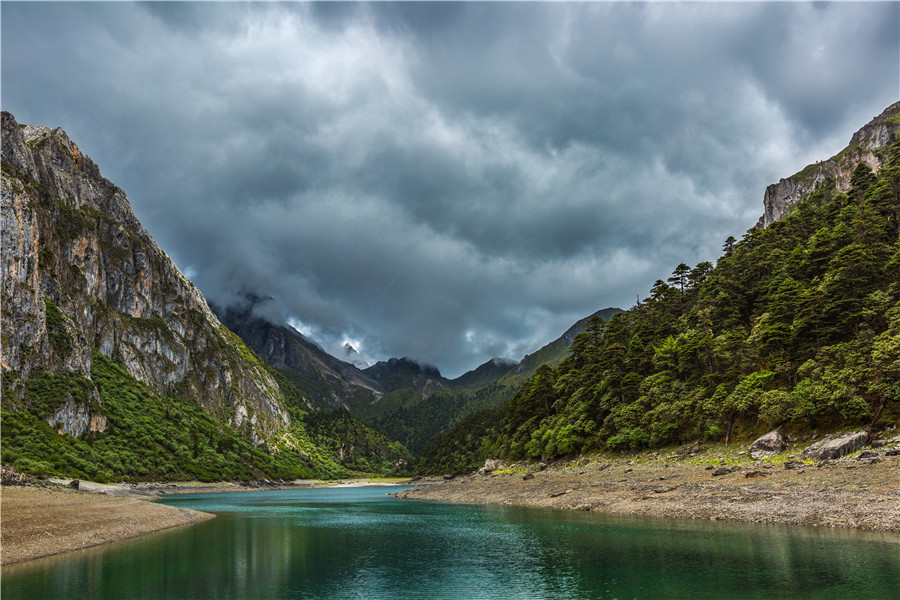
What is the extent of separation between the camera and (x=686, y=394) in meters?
72.9

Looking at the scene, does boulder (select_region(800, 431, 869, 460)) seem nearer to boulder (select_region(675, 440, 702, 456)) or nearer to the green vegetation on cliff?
boulder (select_region(675, 440, 702, 456))

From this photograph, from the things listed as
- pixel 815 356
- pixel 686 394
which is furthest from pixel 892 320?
pixel 686 394

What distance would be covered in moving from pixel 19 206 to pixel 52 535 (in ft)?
563

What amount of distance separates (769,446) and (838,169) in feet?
606

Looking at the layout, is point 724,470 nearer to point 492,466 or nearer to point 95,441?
point 492,466

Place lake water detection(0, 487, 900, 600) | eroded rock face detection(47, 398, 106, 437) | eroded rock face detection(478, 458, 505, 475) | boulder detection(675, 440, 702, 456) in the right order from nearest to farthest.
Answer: lake water detection(0, 487, 900, 600)
boulder detection(675, 440, 702, 456)
eroded rock face detection(478, 458, 505, 475)
eroded rock face detection(47, 398, 106, 437)

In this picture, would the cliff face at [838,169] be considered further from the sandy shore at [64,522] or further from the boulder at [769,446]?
the sandy shore at [64,522]

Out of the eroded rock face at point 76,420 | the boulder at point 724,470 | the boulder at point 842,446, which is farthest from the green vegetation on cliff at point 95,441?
the boulder at point 842,446

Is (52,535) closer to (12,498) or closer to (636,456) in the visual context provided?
(12,498)

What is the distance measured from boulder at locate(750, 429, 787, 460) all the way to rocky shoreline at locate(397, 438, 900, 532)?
113cm

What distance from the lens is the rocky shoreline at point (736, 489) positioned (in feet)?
112

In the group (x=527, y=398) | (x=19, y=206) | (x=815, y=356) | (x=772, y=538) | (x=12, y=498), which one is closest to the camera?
(x=772, y=538)

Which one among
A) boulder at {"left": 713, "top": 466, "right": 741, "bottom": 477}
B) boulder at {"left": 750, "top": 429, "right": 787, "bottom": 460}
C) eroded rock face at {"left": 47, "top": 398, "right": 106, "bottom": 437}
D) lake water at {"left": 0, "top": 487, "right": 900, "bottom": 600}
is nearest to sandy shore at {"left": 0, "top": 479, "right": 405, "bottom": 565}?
lake water at {"left": 0, "top": 487, "right": 900, "bottom": 600}

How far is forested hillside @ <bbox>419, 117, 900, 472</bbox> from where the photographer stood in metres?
50.4
